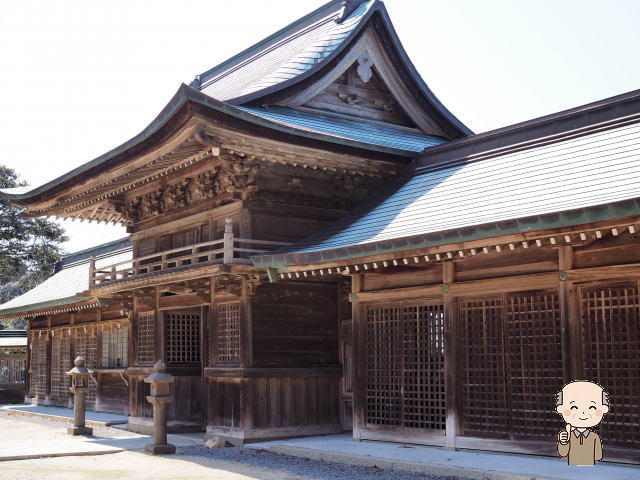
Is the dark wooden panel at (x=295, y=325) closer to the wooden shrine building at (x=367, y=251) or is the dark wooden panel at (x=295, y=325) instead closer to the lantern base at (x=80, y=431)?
the wooden shrine building at (x=367, y=251)

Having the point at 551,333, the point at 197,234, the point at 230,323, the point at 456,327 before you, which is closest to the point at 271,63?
the point at 197,234

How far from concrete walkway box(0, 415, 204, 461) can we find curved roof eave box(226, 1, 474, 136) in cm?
680

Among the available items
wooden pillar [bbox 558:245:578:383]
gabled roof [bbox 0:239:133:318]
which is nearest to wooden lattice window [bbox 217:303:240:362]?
wooden pillar [bbox 558:245:578:383]

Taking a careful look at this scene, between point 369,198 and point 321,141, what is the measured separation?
1.76 m

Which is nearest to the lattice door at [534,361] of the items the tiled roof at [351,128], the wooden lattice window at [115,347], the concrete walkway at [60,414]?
the tiled roof at [351,128]

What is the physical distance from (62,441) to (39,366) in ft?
42.7

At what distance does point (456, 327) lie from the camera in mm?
12133

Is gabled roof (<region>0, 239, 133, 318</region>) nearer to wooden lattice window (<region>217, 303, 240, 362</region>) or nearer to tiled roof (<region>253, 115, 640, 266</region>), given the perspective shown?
wooden lattice window (<region>217, 303, 240, 362</region>)

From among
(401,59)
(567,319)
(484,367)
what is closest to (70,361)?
(401,59)

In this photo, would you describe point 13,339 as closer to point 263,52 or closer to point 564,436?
point 263,52

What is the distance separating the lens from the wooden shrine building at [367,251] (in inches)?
415

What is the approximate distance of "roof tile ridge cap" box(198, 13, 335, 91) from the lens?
20308 millimetres

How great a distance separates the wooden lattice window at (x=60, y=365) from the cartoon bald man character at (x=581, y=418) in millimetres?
18947

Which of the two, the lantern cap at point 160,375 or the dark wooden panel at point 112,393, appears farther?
A: the dark wooden panel at point 112,393
